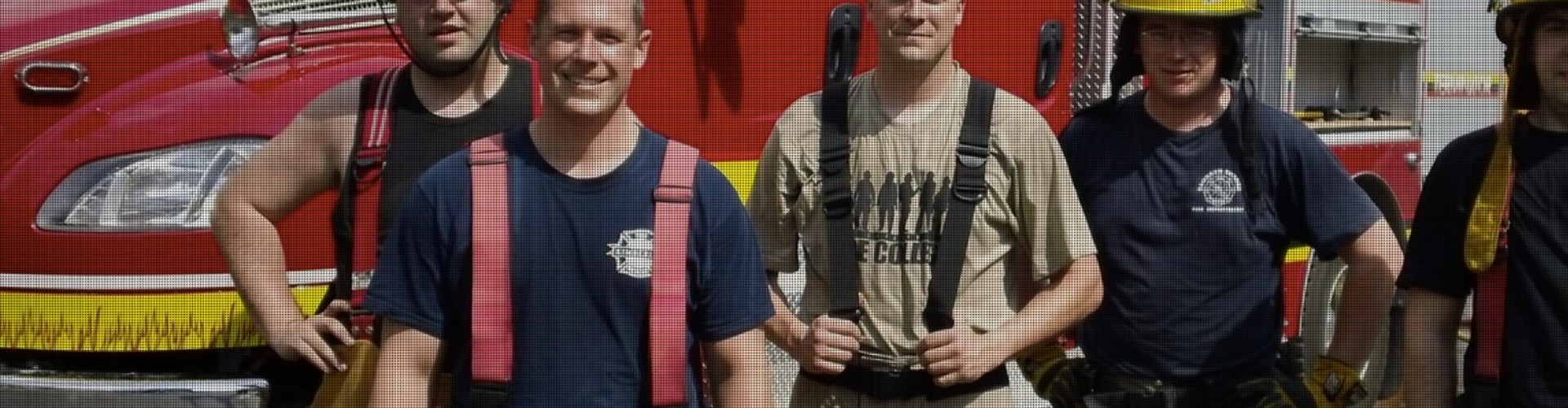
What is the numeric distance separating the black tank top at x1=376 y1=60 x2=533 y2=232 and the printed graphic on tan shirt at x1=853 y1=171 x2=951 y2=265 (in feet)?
2.00

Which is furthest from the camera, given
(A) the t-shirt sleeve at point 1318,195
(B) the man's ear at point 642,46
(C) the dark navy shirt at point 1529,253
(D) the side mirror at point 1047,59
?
(D) the side mirror at point 1047,59

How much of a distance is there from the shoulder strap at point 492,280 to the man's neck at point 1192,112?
1481 mm

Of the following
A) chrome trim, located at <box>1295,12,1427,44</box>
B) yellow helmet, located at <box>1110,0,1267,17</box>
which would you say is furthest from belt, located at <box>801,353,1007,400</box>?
chrome trim, located at <box>1295,12,1427,44</box>

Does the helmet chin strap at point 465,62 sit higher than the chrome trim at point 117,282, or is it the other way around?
the helmet chin strap at point 465,62

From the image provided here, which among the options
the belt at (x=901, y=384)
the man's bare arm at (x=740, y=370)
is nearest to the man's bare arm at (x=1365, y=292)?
the belt at (x=901, y=384)

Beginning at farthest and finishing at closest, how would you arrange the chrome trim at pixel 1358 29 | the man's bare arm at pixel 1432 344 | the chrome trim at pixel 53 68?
the chrome trim at pixel 1358 29 < the chrome trim at pixel 53 68 < the man's bare arm at pixel 1432 344

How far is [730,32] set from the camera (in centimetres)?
415

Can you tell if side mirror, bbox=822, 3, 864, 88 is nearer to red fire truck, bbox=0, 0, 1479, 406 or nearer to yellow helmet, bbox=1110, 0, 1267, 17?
red fire truck, bbox=0, 0, 1479, 406

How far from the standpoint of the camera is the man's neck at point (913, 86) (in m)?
2.90

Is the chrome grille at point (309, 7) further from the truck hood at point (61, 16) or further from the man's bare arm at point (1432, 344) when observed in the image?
the man's bare arm at point (1432, 344)

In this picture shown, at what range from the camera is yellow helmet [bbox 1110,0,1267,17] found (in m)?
3.13

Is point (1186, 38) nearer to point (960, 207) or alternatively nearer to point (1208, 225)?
point (1208, 225)

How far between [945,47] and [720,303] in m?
0.79

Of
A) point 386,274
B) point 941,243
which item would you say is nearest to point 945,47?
point 941,243
